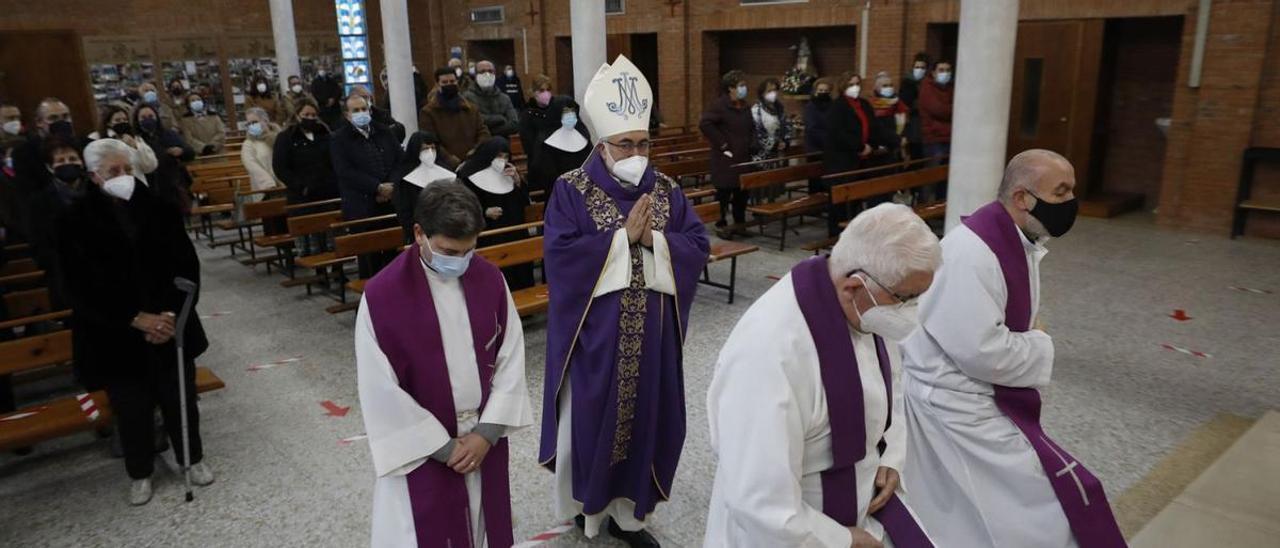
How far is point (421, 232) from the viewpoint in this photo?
2725 mm

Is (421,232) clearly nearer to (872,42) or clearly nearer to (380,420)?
(380,420)

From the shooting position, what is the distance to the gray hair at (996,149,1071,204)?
9.92 ft

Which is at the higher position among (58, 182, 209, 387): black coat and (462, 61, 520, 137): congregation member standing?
(462, 61, 520, 137): congregation member standing

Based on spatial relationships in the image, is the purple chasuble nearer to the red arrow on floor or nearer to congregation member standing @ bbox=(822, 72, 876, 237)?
the red arrow on floor

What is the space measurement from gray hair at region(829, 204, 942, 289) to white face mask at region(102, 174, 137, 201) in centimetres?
333

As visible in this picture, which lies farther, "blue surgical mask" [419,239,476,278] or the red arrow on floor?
the red arrow on floor

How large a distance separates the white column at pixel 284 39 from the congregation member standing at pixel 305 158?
8.34 metres

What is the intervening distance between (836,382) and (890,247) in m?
0.33

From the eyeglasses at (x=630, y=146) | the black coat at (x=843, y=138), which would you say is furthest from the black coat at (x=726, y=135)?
the eyeglasses at (x=630, y=146)

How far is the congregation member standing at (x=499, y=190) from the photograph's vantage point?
6.57m

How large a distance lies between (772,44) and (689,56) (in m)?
1.46

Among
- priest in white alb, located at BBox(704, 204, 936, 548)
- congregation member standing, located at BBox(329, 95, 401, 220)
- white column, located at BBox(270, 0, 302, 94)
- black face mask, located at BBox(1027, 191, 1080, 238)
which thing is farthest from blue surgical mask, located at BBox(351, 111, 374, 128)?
white column, located at BBox(270, 0, 302, 94)

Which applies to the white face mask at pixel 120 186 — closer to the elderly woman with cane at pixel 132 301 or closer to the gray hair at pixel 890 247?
the elderly woman with cane at pixel 132 301

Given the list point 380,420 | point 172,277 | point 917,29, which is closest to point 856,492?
point 380,420
